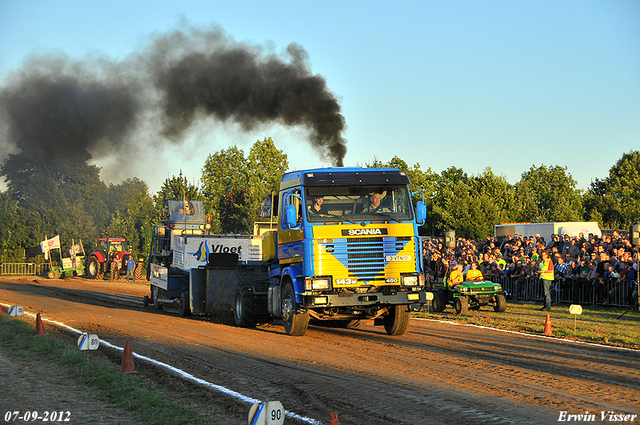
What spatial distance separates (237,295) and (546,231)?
73.7 ft

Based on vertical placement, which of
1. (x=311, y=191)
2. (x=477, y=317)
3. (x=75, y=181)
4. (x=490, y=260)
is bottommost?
(x=477, y=317)

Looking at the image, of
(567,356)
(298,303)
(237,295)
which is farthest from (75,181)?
(567,356)

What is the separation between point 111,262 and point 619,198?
5194 centimetres

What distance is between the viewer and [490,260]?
83.6ft

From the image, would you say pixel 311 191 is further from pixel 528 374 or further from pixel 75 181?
pixel 75 181

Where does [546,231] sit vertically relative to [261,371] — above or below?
above

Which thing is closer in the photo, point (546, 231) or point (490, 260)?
point (490, 260)

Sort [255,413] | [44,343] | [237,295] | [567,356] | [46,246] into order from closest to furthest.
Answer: [255,413]
[567,356]
[44,343]
[237,295]
[46,246]

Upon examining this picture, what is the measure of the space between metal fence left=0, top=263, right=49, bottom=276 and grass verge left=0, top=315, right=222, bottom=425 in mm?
44759

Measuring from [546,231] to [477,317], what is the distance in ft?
58.3

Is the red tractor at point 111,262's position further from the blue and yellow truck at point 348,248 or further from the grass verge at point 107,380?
the blue and yellow truck at point 348,248

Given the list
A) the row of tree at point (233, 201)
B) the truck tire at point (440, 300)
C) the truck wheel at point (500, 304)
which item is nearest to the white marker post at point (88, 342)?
the truck tire at point (440, 300)

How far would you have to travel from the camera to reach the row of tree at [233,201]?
50219 millimetres

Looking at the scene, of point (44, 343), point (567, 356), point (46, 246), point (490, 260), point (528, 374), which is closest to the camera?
point (528, 374)
